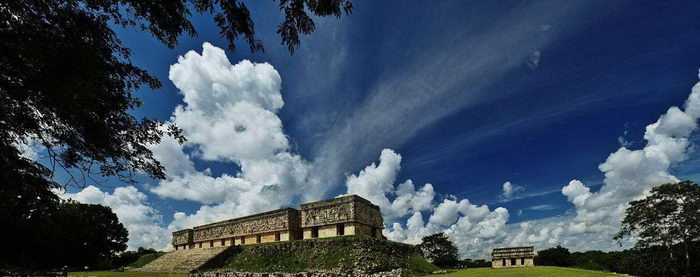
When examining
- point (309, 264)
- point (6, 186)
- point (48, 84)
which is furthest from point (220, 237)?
point (48, 84)

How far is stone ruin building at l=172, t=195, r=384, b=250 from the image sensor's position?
27797 mm

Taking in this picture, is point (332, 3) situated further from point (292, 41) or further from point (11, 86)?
point (11, 86)

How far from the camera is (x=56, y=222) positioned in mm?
8195

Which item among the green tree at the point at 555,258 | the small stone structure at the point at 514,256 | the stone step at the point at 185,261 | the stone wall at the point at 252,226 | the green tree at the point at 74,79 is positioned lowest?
the green tree at the point at 555,258

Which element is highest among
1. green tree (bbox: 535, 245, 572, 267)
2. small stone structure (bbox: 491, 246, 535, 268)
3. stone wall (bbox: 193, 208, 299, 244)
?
stone wall (bbox: 193, 208, 299, 244)

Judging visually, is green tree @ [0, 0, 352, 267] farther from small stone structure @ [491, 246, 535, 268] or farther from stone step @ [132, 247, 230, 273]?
small stone structure @ [491, 246, 535, 268]

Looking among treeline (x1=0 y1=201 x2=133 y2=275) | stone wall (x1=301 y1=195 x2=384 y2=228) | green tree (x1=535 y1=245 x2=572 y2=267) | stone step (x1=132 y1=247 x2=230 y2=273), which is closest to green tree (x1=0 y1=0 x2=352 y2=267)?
treeline (x1=0 y1=201 x2=133 y2=275)

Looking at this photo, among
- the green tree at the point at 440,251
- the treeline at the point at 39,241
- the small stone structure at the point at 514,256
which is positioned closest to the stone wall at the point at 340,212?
the small stone structure at the point at 514,256

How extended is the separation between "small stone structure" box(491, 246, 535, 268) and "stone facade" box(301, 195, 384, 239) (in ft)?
54.3

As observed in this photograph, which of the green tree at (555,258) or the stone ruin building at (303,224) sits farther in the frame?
the green tree at (555,258)

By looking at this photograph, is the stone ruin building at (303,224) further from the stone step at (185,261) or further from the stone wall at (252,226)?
the stone step at (185,261)

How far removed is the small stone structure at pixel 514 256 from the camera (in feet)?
116

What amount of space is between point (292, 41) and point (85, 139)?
4.46 metres

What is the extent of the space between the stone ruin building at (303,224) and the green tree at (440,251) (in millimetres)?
25594
